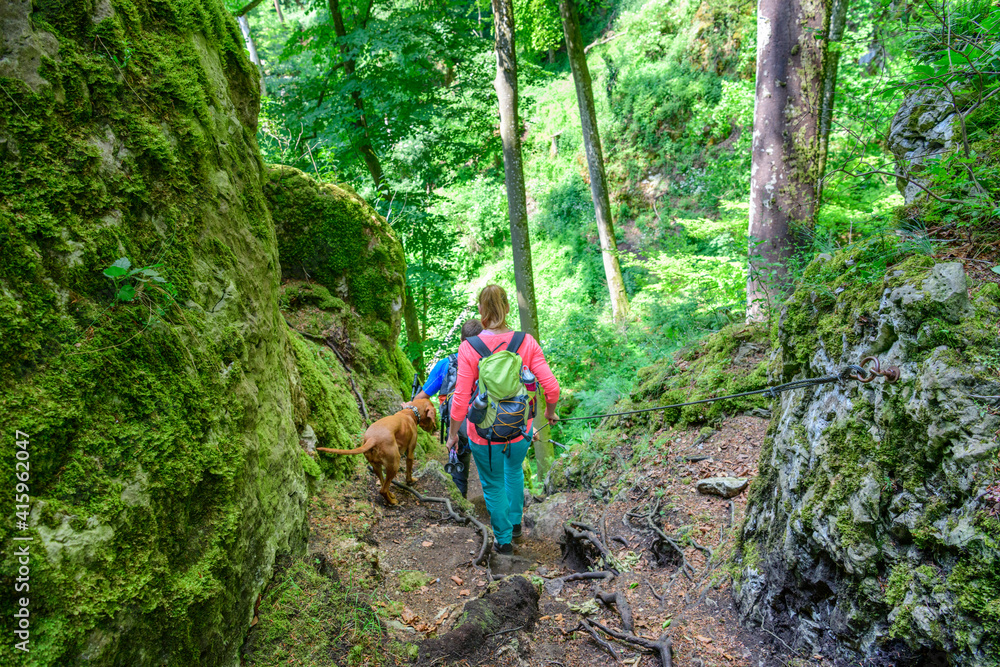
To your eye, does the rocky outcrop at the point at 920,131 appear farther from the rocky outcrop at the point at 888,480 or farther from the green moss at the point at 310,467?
the green moss at the point at 310,467

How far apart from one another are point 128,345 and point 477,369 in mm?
2702

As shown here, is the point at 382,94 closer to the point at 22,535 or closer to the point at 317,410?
the point at 317,410

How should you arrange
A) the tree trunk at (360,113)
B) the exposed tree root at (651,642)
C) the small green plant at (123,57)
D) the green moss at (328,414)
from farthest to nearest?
the tree trunk at (360,113) → the green moss at (328,414) → the exposed tree root at (651,642) → the small green plant at (123,57)

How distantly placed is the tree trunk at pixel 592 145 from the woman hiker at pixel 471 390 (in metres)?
8.39

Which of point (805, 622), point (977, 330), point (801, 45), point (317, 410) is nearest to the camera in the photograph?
point (977, 330)

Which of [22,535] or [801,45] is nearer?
[22,535]

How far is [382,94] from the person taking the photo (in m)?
9.74

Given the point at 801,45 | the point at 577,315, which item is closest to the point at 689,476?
the point at 801,45

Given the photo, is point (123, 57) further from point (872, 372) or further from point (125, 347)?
point (872, 372)

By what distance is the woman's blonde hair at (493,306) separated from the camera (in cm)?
439

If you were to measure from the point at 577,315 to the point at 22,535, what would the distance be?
1503 cm

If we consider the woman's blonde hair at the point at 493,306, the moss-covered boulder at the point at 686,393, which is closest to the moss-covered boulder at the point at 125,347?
the woman's blonde hair at the point at 493,306

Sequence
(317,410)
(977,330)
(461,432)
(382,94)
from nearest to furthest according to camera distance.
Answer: (977,330) < (317,410) < (461,432) < (382,94)

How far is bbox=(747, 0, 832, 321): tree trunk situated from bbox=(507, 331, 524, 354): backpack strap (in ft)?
9.20
